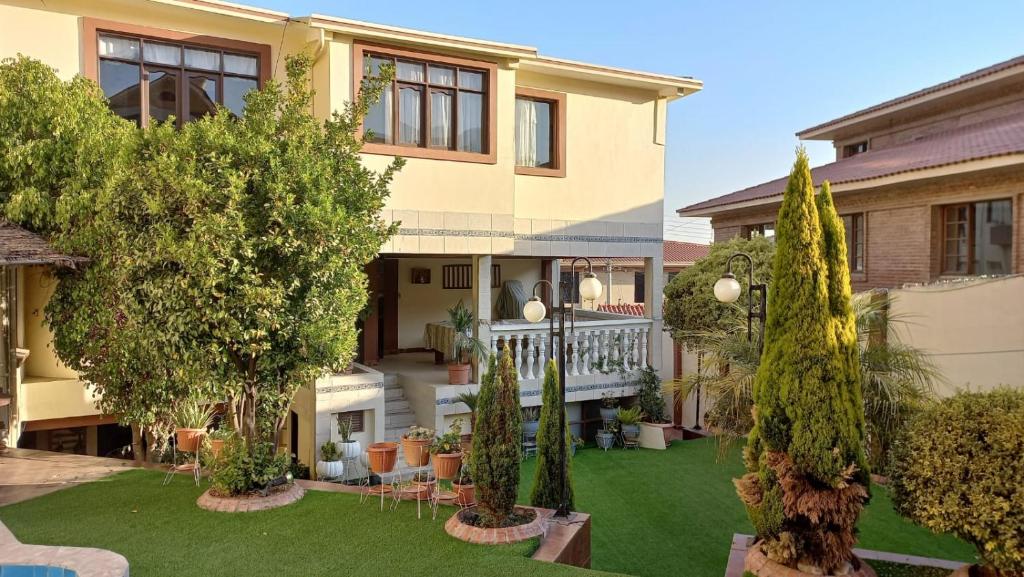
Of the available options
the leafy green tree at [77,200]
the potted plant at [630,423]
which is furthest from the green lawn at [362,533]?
the potted plant at [630,423]

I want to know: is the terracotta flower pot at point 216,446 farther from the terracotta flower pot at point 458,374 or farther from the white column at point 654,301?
the white column at point 654,301

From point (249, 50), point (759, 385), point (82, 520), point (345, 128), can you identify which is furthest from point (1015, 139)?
point (82, 520)

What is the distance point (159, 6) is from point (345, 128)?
4.74 m

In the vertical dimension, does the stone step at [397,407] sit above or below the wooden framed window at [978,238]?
below

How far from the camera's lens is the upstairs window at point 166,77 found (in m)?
11.4

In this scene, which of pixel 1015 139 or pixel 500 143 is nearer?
pixel 500 143

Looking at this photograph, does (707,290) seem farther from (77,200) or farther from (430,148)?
(77,200)

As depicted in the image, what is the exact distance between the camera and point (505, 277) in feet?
60.5

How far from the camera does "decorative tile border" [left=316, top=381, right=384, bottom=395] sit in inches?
465

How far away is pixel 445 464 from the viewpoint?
864 centimetres

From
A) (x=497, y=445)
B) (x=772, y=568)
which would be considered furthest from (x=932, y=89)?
(x=497, y=445)

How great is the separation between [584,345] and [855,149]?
1572 cm

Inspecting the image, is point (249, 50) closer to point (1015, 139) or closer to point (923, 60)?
point (1015, 139)

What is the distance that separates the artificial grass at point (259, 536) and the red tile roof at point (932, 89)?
59.5 ft
